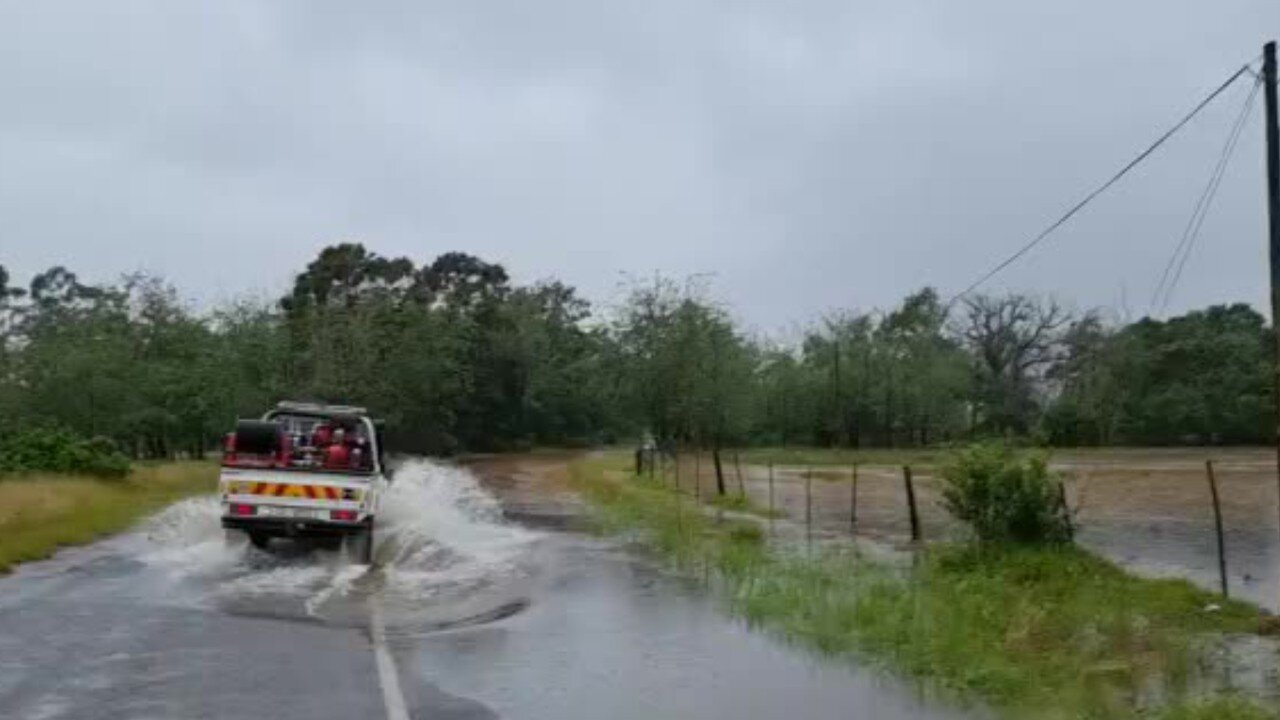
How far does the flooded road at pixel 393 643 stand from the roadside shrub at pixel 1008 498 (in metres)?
3.93

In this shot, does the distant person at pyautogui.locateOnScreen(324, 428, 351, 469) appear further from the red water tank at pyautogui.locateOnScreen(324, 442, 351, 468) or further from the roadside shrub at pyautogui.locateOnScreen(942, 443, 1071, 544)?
the roadside shrub at pyautogui.locateOnScreen(942, 443, 1071, 544)

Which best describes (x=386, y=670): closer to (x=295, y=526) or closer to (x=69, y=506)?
(x=295, y=526)

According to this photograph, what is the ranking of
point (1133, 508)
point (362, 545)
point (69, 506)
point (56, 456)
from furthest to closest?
point (56, 456) < point (1133, 508) < point (69, 506) < point (362, 545)

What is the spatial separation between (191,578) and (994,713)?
11511 millimetres

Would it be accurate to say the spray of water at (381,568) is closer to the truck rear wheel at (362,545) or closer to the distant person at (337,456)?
the truck rear wheel at (362,545)

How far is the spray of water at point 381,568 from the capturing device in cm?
1474

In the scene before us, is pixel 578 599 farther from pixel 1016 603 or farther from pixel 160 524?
pixel 160 524

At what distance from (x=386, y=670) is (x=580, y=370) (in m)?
85.4

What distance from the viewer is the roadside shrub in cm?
1684

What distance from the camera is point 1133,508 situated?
96.9ft

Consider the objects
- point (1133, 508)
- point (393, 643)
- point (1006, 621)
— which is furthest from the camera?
point (1133, 508)

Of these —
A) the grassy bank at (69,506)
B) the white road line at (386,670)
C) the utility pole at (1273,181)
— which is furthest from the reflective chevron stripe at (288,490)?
the utility pole at (1273,181)

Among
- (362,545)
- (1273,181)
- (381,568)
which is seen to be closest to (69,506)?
(362,545)

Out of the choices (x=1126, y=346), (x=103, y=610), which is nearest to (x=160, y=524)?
(x=103, y=610)
